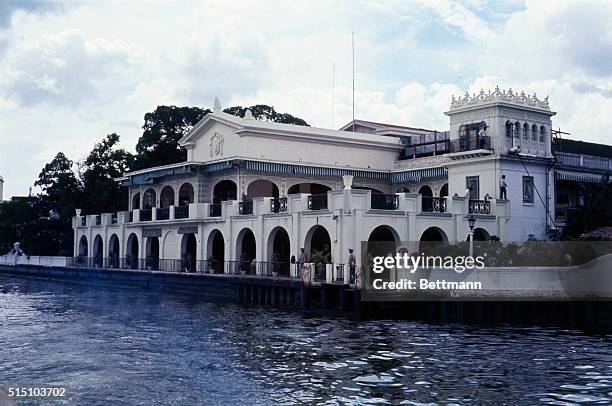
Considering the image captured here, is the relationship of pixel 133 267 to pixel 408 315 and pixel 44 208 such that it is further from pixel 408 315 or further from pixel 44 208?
pixel 408 315

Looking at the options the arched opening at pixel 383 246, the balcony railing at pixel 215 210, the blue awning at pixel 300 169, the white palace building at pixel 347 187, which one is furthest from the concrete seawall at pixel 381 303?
the blue awning at pixel 300 169

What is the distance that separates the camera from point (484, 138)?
41.6 meters

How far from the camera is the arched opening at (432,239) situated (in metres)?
35.1

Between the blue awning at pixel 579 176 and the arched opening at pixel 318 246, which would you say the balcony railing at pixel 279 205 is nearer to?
the arched opening at pixel 318 246

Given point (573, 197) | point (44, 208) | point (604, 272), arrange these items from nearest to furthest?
point (604, 272) → point (573, 197) → point (44, 208)

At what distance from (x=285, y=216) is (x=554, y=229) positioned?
46.9ft

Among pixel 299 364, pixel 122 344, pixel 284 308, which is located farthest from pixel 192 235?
pixel 299 364

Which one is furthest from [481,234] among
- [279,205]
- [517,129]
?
[279,205]

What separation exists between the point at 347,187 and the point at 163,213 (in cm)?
1874

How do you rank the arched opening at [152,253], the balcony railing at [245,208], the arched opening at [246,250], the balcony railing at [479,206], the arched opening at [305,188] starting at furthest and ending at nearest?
the arched opening at [152,253] < the arched opening at [305,188] < the balcony railing at [245,208] < the arched opening at [246,250] < the balcony railing at [479,206]

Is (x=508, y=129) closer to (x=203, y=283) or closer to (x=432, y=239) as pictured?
(x=432, y=239)

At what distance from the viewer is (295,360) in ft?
70.2

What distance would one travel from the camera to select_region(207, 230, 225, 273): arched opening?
4535 centimetres

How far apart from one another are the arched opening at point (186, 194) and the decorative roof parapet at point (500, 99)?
1945cm
